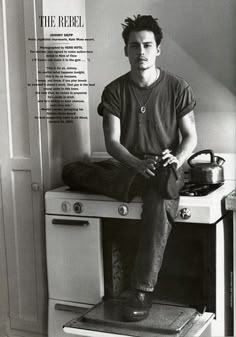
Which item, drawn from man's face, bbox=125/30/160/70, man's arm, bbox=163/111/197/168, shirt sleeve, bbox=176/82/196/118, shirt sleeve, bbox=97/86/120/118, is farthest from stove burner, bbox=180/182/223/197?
man's face, bbox=125/30/160/70

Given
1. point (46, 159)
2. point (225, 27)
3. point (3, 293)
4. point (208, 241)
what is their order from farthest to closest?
point (3, 293), point (46, 159), point (225, 27), point (208, 241)

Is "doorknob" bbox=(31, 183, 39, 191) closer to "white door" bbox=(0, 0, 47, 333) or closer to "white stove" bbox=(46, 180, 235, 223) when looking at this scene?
"white door" bbox=(0, 0, 47, 333)

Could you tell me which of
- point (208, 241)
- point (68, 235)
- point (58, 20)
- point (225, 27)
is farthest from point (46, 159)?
point (225, 27)

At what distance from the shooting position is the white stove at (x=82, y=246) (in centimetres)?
206

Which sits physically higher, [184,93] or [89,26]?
[89,26]

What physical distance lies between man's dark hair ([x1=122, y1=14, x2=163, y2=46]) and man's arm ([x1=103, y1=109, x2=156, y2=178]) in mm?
307

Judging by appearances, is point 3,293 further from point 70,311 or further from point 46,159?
point 46,159

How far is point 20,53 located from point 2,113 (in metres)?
0.27

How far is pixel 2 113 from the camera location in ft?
7.77

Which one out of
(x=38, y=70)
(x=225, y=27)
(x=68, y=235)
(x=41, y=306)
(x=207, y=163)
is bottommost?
(x=41, y=306)

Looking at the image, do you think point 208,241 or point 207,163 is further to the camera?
point 207,163

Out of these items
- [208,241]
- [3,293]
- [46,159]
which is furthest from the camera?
[3,293]

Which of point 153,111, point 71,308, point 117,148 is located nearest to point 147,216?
point 117,148

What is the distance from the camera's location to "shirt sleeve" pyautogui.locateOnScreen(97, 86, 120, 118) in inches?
83.9
